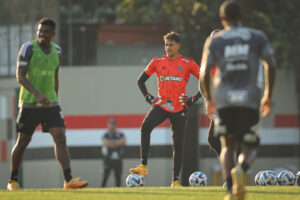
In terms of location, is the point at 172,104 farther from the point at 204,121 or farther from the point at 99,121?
the point at 204,121

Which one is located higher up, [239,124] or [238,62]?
[238,62]

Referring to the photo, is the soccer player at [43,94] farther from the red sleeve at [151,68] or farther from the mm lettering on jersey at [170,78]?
the red sleeve at [151,68]

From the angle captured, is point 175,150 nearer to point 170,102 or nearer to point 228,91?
Result: point 170,102

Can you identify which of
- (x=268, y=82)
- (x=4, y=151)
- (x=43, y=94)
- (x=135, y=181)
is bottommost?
(x=4, y=151)

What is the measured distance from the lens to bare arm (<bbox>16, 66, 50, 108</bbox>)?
8.95 meters

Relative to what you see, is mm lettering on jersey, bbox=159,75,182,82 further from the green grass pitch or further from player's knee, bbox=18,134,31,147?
player's knee, bbox=18,134,31,147

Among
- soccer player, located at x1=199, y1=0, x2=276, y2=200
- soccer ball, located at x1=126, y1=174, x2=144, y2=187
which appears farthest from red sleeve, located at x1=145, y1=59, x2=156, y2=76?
soccer player, located at x1=199, y1=0, x2=276, y2=200

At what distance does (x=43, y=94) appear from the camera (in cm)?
916

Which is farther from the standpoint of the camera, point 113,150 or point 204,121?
point 204,121

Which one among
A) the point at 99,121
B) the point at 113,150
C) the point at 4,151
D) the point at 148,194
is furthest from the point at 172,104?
the point at 4,151

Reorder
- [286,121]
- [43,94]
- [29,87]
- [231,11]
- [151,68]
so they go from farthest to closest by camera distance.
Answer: [286,121] < [151,68] < [43,94] < [29,87] < [231,11]

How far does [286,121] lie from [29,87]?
13882 mm

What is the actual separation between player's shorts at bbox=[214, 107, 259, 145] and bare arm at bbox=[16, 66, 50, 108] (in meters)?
2.56

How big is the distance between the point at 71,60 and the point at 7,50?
5.90 feet
